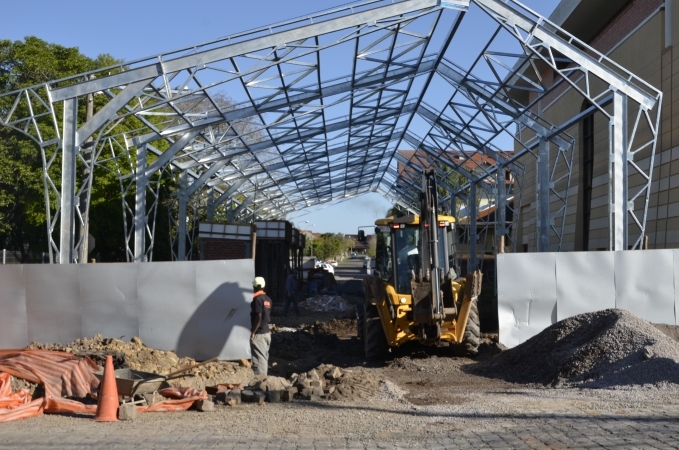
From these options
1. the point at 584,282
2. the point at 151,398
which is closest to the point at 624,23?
the point at 584,282

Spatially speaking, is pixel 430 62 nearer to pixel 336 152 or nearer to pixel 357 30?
pixel 357 30

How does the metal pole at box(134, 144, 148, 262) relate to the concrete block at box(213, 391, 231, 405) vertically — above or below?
above

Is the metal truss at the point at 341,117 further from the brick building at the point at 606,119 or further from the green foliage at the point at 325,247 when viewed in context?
the green foliage at the point at 325,247

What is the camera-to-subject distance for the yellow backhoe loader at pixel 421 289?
13.2m

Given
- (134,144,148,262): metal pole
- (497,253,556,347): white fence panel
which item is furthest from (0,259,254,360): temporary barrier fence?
(134,144,148,262): metal pole

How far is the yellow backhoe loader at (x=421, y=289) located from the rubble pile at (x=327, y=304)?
1383 cm

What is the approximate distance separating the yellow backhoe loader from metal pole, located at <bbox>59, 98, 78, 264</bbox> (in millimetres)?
6438

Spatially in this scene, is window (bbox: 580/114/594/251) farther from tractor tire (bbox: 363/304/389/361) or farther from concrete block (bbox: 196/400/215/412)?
concrete block (bbox: 196/400/215/412)

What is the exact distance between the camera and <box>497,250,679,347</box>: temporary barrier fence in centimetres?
1473

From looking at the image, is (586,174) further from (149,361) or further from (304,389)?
(304,389)

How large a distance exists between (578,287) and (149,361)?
8.37 metres

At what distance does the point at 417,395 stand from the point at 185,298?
16.5 feet

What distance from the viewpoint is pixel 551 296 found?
1488 cm

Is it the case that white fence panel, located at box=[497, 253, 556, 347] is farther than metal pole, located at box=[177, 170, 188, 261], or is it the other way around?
metal pole, located at box=[177, 170, 188, 261]
